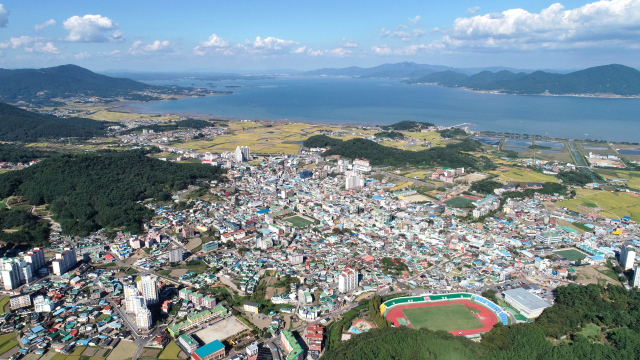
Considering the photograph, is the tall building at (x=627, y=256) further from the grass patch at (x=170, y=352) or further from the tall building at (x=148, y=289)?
the tall building at (x=148, y=289)

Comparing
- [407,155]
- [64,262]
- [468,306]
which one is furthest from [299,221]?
[407,155]

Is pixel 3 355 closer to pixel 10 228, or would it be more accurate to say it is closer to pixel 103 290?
pixel 103 290

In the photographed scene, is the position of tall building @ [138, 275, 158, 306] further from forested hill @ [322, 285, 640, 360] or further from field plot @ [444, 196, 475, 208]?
field plot @ [444, 196, 475, 208]

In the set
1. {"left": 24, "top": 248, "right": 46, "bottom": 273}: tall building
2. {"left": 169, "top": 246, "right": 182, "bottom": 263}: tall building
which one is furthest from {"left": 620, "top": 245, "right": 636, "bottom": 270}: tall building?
{"left": 24, "top": 248, "right": 46, "bottom": 273}: tall building

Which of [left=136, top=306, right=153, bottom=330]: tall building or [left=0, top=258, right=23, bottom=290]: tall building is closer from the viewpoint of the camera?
[left=136, top=306, right=153, bottom=330]: tall building

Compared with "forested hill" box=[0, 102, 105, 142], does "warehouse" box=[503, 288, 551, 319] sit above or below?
below

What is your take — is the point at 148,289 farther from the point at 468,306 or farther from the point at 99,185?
the point at 99,185

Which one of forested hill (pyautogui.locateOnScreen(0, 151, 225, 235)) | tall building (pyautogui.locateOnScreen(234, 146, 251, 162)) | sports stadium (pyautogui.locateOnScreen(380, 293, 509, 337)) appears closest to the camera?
sports stadium (pyautogui.locateOnScreen(380, 293, 509, 337))
